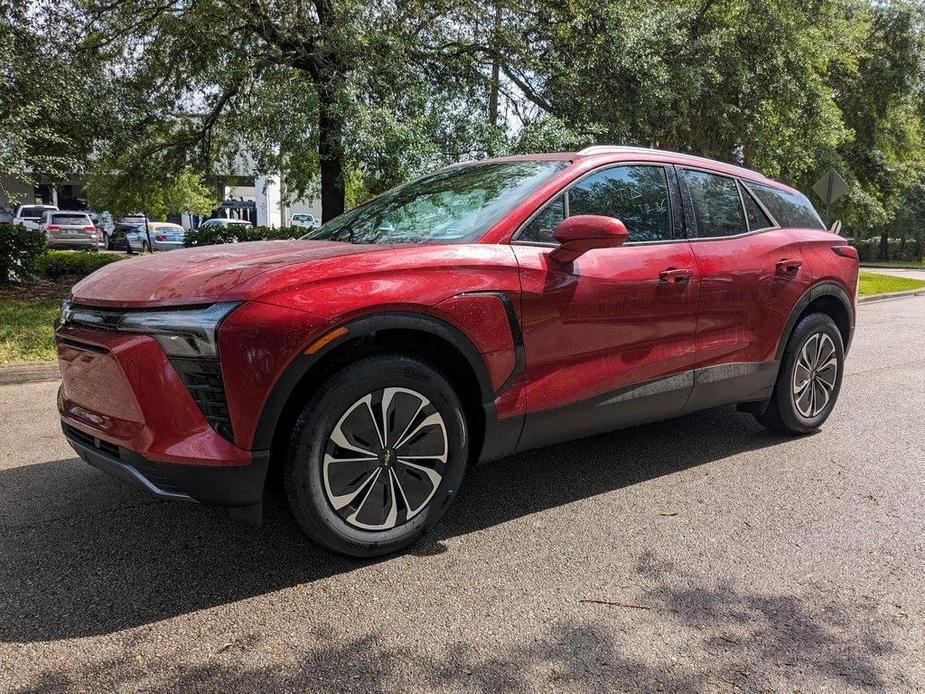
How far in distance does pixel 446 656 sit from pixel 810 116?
15.8 m

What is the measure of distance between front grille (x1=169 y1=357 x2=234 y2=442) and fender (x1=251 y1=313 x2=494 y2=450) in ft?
0.41

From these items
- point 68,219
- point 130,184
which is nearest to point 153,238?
point 68,219

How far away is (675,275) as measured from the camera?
3.82 meters

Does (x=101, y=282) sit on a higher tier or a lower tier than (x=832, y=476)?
higher

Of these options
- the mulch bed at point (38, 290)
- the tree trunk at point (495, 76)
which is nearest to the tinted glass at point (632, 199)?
the tree trunk at point (495, 76)

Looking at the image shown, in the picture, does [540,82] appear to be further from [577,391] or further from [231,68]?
[577,391]

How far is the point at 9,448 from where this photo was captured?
4.54 m

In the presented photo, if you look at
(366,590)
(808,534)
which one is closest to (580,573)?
(366,590)

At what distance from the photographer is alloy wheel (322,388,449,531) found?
9.35 ft

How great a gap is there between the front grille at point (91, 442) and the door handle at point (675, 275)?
2618mm

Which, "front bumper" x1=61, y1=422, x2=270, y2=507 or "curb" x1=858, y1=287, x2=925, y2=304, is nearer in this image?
"front bumper" x1=61, y1=422, x2=270, y2=507

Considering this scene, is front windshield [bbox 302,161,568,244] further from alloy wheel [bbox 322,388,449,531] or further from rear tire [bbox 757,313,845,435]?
rear tire [bbox 757,313,845,435]


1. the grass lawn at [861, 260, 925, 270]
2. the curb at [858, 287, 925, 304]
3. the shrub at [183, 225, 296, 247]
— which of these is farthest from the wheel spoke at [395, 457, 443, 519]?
the grass lawn at [861, 260, 925, 270]

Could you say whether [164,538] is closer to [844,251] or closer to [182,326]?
[182,326]
